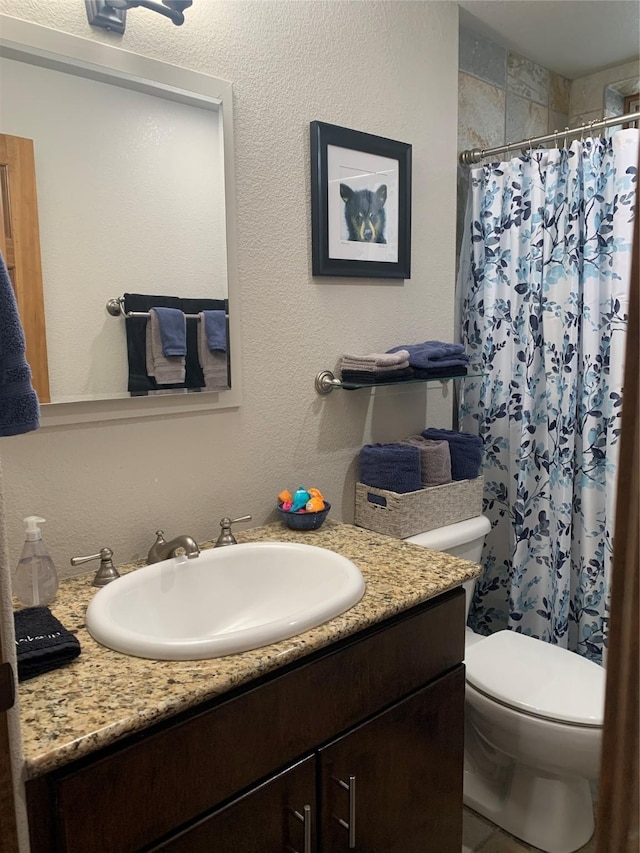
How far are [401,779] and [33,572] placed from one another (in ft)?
2.73

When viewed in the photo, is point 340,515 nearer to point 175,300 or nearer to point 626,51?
point 175,300

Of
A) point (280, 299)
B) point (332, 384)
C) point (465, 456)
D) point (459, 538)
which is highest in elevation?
point (280, 299)

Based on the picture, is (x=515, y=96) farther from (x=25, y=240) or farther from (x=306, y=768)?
(x=306, y=768)

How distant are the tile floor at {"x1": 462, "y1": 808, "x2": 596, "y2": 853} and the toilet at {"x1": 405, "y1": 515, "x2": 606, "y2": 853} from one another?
2 cm

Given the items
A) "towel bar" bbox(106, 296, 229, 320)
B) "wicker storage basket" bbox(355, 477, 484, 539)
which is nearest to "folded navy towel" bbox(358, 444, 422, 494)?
"wicker storage basket" bbox(355, 477, 484, 539)

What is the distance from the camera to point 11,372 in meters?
0.80

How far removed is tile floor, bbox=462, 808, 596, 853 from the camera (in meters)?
1.74

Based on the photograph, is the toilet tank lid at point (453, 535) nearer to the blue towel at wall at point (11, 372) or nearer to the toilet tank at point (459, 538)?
the toilet tank at point (459, 538)

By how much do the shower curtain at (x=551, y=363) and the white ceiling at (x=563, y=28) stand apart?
456 mm

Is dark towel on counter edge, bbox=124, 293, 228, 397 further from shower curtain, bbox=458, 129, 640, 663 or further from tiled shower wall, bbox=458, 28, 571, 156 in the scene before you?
tiled shower wall, bbox=458, 28, 571, 156

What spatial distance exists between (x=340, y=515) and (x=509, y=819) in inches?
37.9

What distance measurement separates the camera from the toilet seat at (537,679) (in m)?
1.57

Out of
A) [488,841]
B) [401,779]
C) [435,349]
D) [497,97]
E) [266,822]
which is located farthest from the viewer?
[497,97]

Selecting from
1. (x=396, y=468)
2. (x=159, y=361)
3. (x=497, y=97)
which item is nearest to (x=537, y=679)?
(x=396, y=468)
